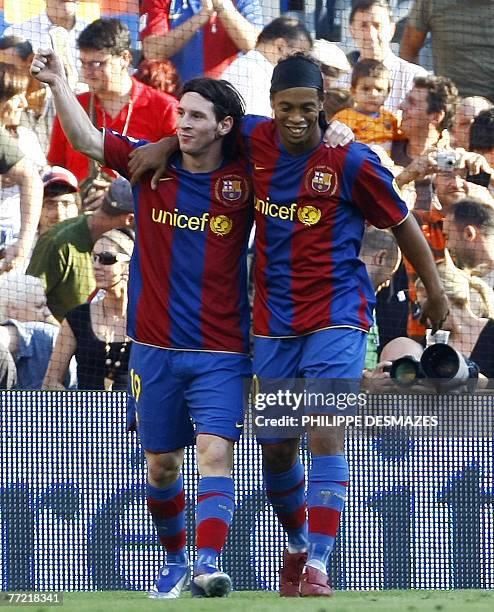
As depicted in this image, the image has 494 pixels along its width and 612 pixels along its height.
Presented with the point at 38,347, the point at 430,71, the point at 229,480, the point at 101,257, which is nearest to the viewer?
the point at 229,480

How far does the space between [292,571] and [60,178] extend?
496 cm

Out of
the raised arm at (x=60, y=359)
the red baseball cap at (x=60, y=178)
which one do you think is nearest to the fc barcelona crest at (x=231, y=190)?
the raised arm at (x=60, y=359)

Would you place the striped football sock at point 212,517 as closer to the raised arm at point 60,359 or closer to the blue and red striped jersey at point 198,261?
the blue and red striped jersey at point 198,261

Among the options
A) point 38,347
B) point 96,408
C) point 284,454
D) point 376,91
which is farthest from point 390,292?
point 284,454

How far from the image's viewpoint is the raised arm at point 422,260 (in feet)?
13.7

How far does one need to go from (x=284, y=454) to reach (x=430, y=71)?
5710 millimetres

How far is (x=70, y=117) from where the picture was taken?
4.34 meters

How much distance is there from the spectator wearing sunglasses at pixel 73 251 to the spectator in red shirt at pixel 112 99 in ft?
1.07

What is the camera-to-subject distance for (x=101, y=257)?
8570 millimetres

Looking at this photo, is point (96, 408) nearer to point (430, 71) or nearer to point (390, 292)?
point (390, 292)

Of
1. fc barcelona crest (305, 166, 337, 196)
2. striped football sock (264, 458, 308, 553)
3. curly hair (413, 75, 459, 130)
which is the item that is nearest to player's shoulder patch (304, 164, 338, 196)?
fc barcelona crest (305, 166, 337, 196)

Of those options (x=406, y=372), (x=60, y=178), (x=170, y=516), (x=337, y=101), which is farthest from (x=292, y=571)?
(x=337, y=101)

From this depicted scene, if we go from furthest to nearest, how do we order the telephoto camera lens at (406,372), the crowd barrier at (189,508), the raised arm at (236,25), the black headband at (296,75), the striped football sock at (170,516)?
the raised arm at (236,25)
the crowd barrier at (189,508)
the telephoto camera lens at (406,372)
the striped football sock at (170,516)
the black headband at (296,75)

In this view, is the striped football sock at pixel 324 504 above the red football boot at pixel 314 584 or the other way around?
above
